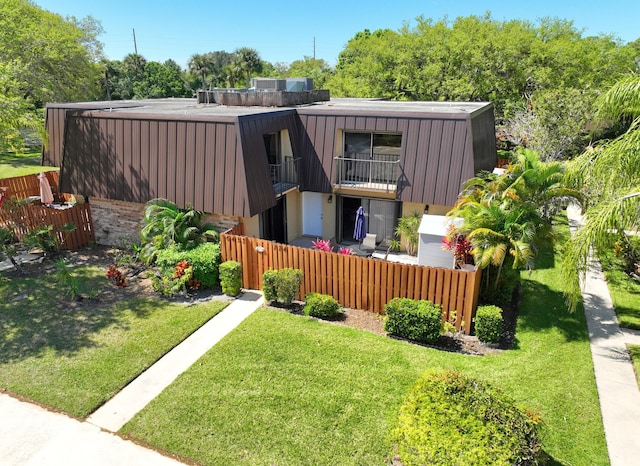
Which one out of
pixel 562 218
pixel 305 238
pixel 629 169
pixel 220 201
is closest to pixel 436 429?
pixel 629 169

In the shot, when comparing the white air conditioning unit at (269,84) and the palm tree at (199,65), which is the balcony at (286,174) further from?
the palm tree at (199,65)

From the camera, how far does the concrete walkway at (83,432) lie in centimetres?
647

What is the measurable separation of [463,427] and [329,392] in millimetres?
2943

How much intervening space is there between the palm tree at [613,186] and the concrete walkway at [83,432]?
8092mm

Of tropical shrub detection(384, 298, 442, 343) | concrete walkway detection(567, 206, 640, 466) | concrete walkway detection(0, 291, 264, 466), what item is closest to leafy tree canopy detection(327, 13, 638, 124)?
concrete walkway detection(567, 206, 640, 466)

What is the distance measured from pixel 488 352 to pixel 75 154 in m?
14.8

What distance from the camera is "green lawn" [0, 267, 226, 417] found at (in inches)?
314

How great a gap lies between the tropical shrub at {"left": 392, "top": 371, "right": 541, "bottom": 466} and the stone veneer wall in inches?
471

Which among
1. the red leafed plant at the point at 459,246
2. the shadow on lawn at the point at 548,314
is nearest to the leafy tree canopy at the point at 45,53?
the red leafed plant at the point at 459,246

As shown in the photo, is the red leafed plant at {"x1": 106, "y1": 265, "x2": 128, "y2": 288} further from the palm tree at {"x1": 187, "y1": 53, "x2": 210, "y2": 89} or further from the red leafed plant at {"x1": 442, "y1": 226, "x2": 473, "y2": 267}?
the palm tree at {"x1": 187, "y1": 53, "x2": 210, "y2": 89}

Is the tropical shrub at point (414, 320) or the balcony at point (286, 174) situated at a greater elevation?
the balcony at point (286, 174)

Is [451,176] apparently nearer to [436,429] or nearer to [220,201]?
[220,201]

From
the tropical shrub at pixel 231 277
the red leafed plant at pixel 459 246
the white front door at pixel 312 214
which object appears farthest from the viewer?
the white front door at pixel 312 214

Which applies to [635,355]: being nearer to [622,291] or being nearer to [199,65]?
[622,291]
